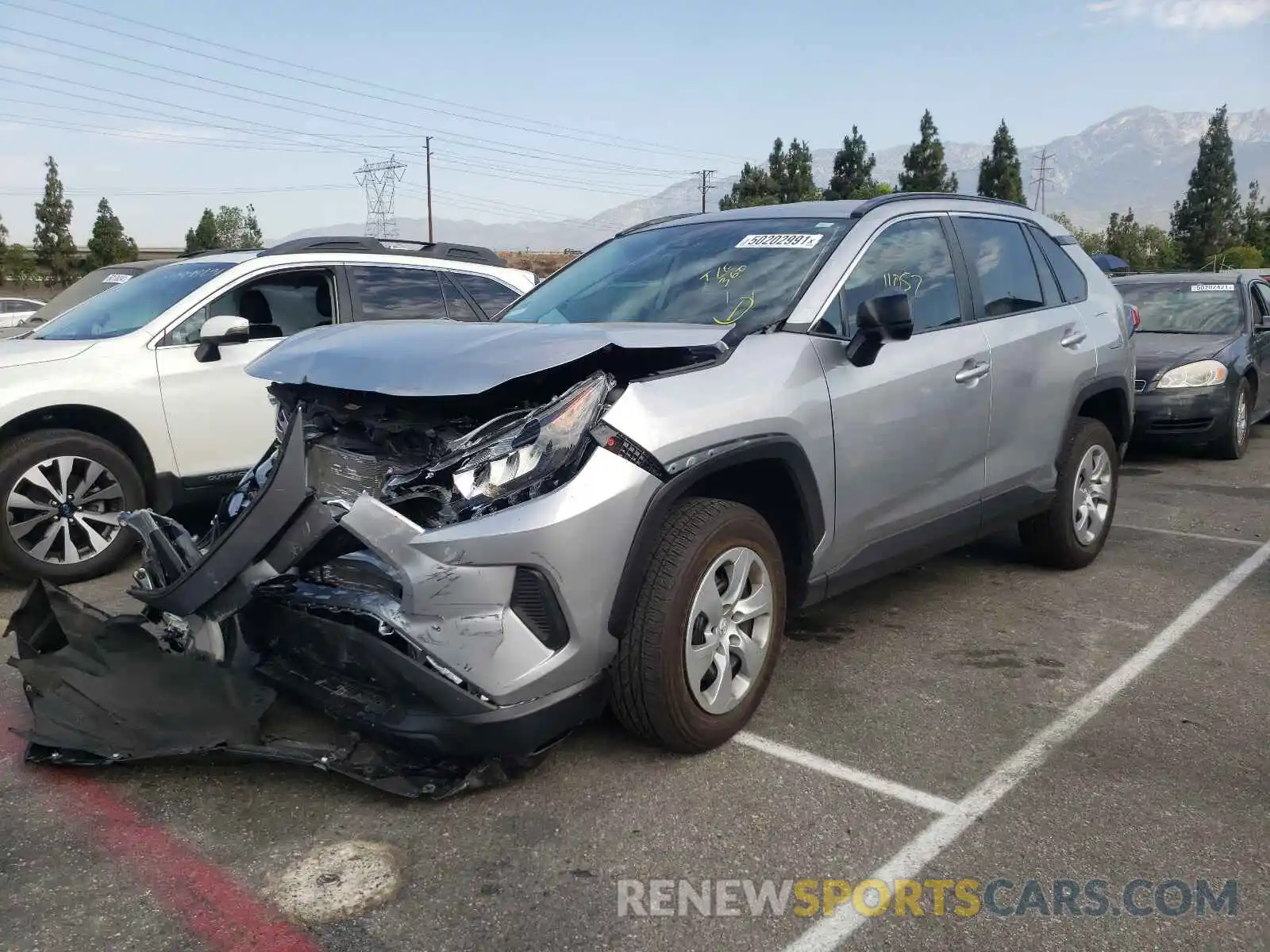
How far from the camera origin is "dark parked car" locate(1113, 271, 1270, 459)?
8688mm

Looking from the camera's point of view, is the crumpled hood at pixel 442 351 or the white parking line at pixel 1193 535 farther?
the white parking line at pixel 1193 535

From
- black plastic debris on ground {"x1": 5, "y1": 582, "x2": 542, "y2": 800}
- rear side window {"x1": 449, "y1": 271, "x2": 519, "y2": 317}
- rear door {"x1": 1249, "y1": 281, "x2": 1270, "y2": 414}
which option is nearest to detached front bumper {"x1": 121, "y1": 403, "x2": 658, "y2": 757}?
black plastic debris on ground {"x1": 5, "y1": 582, "x2": 542, "y2": 800}

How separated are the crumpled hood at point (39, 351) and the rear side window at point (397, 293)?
63.5 inches

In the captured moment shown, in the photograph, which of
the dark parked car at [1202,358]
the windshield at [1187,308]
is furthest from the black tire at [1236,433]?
the windshield at [1187,308]

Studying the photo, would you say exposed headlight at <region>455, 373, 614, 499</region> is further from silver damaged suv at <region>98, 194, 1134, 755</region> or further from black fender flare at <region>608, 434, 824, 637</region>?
black fender flare at <region>608, 434, 824, 637</region>

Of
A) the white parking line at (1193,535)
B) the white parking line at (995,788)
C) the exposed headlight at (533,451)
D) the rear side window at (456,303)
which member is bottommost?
the white parking line at (1193,535)

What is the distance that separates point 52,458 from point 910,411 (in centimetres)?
422

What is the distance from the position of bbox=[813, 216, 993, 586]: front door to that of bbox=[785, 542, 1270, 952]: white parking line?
0.84 metres

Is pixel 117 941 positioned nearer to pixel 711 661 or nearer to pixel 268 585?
pixel 268 585

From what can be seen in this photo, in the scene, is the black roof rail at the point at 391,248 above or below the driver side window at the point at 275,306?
above

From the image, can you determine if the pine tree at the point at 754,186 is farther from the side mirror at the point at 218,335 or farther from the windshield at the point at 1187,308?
the side mirror at the point at 218,335

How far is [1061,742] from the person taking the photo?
3414mm

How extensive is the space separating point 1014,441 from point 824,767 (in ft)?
6.68

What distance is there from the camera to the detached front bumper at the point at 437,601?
8.86ft
